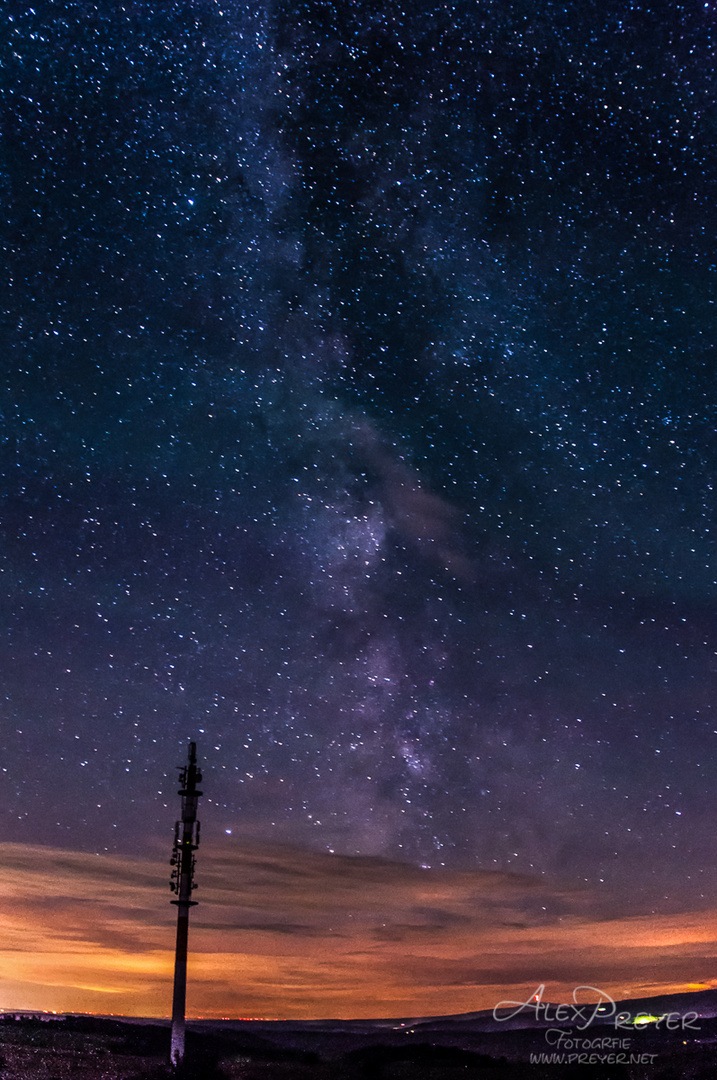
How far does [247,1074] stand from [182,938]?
8507mm

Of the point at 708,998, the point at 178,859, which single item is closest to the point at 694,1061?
the point at 178,859

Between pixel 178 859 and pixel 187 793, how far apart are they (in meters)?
2.07

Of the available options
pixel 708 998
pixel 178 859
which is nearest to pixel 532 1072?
pixel 178 859

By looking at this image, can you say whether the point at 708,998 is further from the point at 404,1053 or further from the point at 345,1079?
the point at 345,1079

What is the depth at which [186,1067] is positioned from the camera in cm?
2906

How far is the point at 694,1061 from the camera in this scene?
36219 millimetres

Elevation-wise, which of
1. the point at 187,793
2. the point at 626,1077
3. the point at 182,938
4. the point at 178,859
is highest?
the point at 187,793

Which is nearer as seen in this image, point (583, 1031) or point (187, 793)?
point (187, 793)

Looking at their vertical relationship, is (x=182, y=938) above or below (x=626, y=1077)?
above

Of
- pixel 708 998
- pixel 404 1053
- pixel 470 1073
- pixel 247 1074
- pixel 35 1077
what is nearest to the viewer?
pixel 35 1077

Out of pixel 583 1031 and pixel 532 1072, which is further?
pixel 583 1031

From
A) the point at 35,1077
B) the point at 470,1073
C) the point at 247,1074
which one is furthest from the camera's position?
the point at 470,1073

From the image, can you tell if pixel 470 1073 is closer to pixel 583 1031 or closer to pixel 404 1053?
pixel 583 1031

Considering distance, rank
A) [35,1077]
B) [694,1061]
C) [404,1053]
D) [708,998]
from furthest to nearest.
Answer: [708,998] → [404,1053] → [694,1061] → [35,1077]
